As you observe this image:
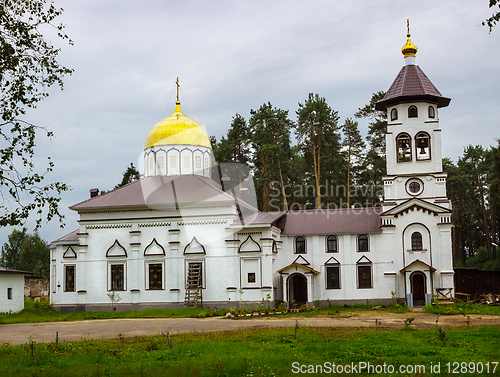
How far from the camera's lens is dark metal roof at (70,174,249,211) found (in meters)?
31.8

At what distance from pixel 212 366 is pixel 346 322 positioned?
33.2 feet

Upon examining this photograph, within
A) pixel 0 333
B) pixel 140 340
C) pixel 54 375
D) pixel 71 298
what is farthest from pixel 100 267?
pixel 54 375

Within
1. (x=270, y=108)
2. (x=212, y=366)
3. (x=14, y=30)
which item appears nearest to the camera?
(x=14, y=30)

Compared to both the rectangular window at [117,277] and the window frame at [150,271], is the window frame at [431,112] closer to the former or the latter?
the window frame at [150,271]

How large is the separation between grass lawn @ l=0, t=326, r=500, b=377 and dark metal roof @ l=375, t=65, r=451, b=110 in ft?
59.2

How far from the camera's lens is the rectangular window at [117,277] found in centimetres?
3188

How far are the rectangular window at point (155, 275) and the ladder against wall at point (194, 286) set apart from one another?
1.68 metres

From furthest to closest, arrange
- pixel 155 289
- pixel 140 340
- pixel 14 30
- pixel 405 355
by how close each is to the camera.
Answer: pixel 155 289 → pixel 140 340 → pixel 405 355 → pixel 14 30

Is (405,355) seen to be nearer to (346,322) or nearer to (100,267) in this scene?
(346,322)

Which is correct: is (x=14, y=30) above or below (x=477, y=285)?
above

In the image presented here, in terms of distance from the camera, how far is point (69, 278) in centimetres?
3259

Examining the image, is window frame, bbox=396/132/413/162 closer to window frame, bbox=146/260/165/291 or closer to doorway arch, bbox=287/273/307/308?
doorway arch, bbox=287/273/307/308

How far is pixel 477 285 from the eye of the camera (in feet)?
107

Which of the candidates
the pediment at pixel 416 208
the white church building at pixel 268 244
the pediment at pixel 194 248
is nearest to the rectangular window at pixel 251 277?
the white church building at pixel 268 244
